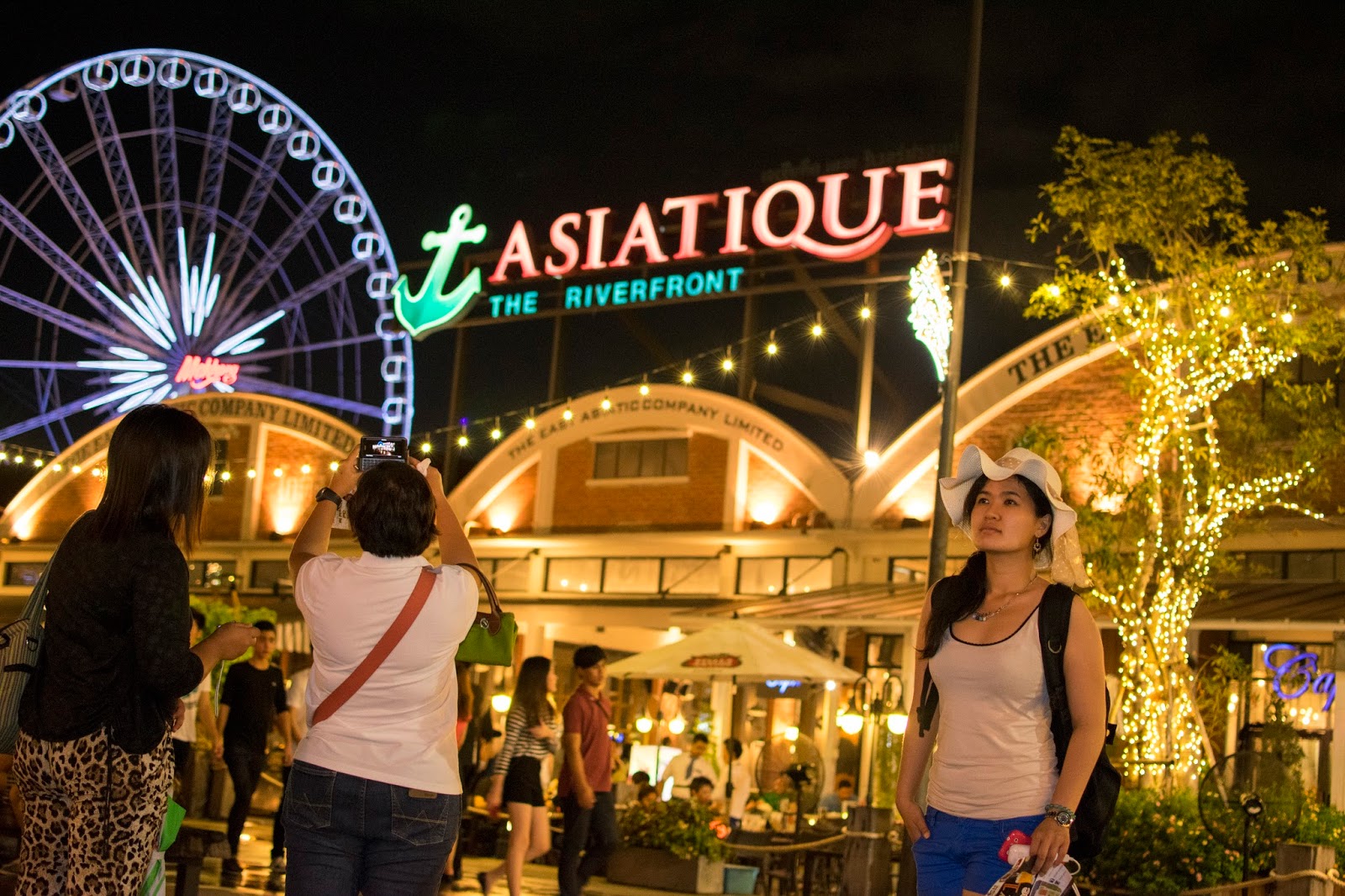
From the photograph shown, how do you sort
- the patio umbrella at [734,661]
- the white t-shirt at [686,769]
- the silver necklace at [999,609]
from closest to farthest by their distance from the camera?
1. the silver necklace at [999,609]
2. the patio umbrella at [734,661]
3. the white t-shirt at [686,769]

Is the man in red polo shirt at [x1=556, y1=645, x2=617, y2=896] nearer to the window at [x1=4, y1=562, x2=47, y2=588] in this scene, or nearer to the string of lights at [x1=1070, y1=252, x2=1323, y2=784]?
the string of lights at [x1=1070, y1=252, x2=1323, y2=784]

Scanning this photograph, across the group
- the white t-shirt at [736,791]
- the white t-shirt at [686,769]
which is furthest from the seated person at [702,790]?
the white t-shirt at [736,791]

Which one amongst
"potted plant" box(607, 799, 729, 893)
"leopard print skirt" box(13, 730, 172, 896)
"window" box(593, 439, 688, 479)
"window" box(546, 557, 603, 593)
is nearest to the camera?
"leopard print skirt" box(13, 730, 172, 896)

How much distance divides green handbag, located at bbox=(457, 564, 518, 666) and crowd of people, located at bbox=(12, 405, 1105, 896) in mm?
144

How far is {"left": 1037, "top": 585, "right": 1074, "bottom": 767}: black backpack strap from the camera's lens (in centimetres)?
423

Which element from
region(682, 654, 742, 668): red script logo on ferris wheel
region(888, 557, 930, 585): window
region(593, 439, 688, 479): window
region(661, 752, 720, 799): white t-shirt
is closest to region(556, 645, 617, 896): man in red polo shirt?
region(682, 654, 742, 668): red script logo on ferris wheel

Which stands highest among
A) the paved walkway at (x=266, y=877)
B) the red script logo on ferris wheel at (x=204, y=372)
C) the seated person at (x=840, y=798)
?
the red script logo on ferris wheel at (x=204, y=372)

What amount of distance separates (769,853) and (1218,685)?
4.91m

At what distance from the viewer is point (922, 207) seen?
2488cm

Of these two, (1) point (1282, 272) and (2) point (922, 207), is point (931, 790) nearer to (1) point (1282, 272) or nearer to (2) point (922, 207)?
(1) point (1282, 272)

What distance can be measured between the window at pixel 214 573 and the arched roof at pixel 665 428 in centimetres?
553

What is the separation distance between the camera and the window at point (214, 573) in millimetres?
30250

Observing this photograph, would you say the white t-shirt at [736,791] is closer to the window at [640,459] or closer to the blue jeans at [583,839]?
the blue jeans at [583,839]

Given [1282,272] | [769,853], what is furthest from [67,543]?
[1282,272]
